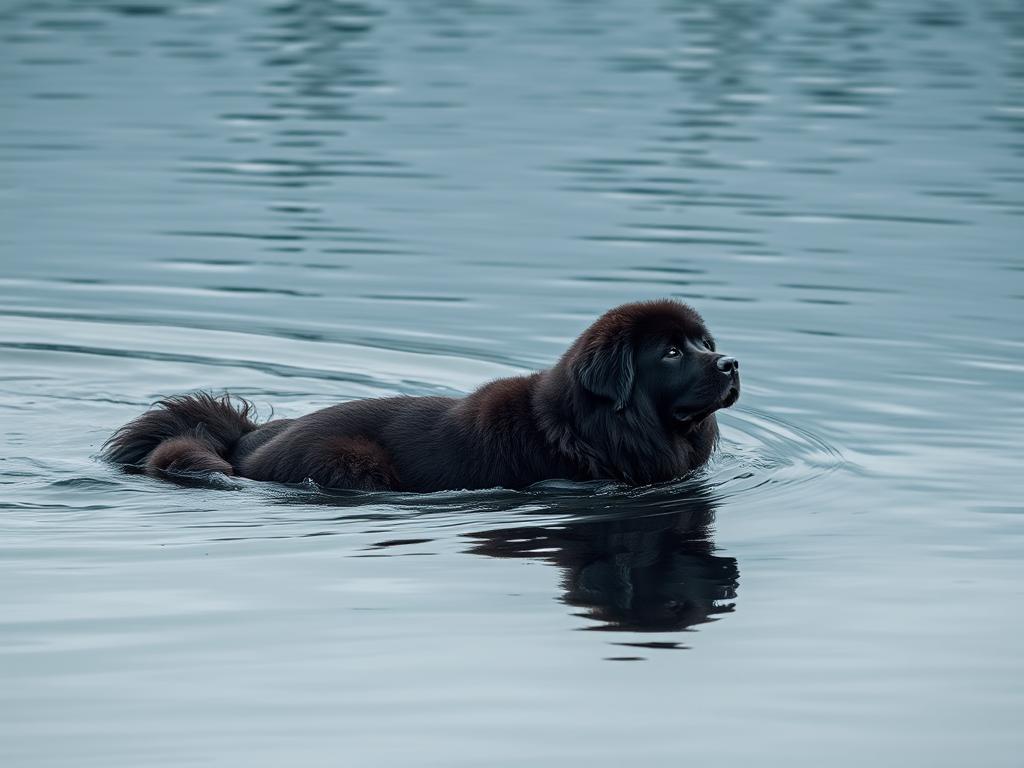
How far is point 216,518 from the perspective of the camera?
8172mm

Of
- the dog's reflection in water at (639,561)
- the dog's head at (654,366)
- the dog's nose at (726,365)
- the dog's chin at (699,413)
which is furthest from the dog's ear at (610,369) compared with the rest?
the dog's reflection in water at (639,561)

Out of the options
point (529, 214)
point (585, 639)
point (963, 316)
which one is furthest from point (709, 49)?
point (585, 639)

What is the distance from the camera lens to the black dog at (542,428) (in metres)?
8.68

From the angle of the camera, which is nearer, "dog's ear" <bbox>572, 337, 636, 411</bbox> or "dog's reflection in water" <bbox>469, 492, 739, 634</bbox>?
"dog's reflection in water" <bbox>469, 492, 739, 634</bbox>

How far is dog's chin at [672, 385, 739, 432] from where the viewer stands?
871 centimetres

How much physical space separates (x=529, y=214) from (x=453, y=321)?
4293mm

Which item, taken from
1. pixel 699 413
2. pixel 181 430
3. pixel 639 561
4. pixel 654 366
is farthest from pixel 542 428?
pixel 181 430

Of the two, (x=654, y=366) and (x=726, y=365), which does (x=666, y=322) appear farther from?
(x=726, y=365)

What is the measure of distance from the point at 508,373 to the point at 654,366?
9.10 feet

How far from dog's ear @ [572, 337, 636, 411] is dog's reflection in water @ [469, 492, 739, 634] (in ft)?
1.87

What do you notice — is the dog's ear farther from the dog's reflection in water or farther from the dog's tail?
the dog's tail

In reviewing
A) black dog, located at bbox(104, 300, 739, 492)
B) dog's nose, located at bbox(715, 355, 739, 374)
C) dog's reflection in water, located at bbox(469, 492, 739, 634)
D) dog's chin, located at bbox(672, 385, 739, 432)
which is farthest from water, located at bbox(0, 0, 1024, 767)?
dog's nose, located at bbox(715, 355, 739, 374)

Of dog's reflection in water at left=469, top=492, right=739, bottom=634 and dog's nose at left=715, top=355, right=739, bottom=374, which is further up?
dog's nose at left=715, top=355, right=739, bottom=374

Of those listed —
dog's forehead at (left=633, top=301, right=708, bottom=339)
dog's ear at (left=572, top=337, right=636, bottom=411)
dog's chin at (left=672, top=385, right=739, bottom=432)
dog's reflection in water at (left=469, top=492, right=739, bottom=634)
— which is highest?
dog's forehead at (left=633, top=301, right=708, bottom=339)
